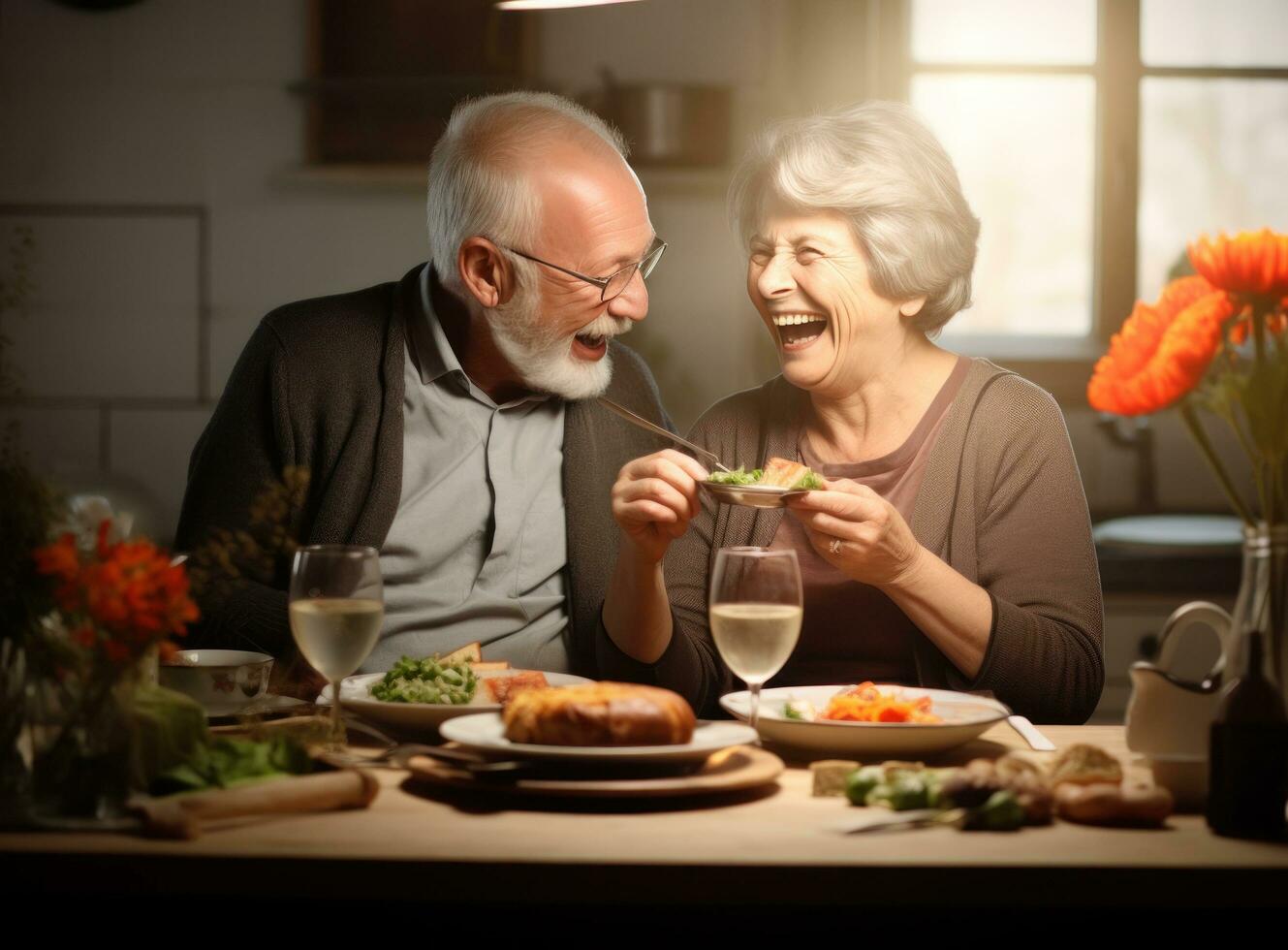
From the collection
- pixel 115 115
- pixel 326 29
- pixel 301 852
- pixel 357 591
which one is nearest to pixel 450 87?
pixel 326 29

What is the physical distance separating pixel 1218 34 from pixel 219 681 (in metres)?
3.72

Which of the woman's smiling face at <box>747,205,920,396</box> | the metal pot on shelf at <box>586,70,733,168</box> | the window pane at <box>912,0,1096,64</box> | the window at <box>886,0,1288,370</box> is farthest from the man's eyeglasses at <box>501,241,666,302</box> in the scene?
the window pane at <box>912,0,1096,64</box>

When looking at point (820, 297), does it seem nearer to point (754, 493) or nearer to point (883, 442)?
point (883, 442)

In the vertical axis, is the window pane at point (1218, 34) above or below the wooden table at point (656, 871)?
above

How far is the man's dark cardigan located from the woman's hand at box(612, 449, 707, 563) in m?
0.44

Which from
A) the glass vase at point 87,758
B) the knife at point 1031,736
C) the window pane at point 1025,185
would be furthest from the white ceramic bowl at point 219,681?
the window pane at point 1025,185

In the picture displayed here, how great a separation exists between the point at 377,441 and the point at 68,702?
1.08 metres

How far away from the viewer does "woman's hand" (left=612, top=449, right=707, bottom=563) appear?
158 centimetres

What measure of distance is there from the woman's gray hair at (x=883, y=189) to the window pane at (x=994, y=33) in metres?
2.25

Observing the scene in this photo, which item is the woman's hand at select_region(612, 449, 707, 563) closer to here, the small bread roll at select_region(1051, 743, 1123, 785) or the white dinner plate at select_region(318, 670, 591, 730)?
the white dinner plate at select_region(318, 670, 591, 730)

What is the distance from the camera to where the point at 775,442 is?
83.1 inches

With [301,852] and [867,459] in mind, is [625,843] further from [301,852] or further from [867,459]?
[867,459]

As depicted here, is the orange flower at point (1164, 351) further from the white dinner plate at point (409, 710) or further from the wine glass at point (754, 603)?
the white dinner plate at point (409, 710)

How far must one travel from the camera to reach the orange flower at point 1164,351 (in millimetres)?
1068
